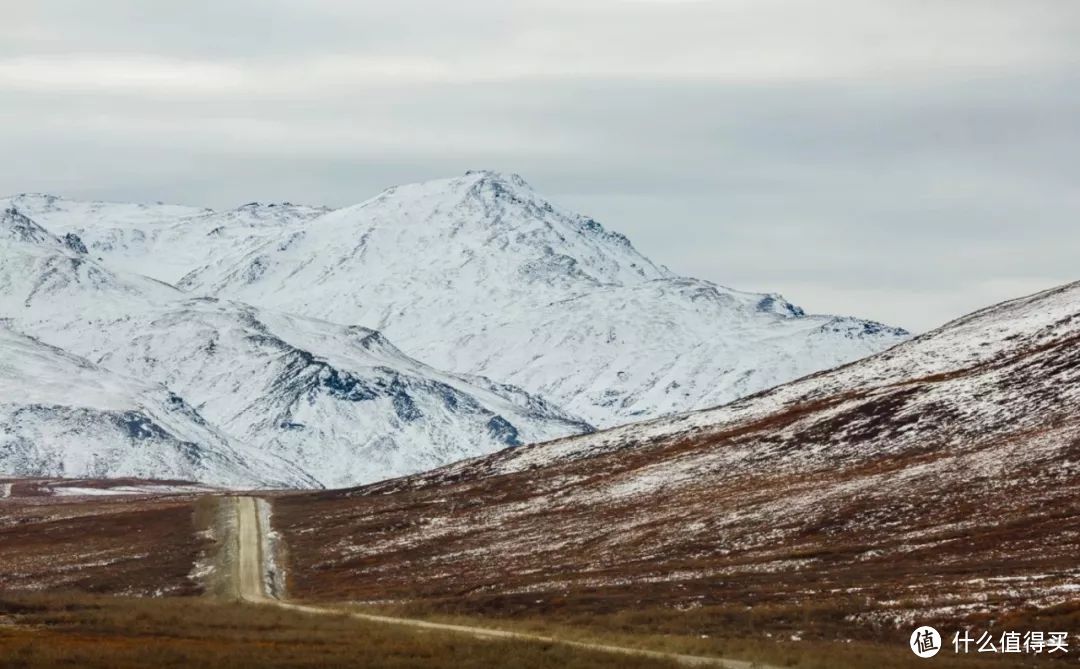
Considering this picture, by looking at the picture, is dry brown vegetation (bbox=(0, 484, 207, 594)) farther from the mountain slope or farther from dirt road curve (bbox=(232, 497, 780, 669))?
the mountain slope

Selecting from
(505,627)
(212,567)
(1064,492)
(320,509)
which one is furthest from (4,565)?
(1064,492)

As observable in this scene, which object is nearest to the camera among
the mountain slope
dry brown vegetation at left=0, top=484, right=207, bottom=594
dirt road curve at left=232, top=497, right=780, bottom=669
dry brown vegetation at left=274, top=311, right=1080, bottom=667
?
dirt road curve at left=232, top=497, right=780, bottom=669

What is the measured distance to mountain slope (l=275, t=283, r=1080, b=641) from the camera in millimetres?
78375

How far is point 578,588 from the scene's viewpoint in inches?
3524

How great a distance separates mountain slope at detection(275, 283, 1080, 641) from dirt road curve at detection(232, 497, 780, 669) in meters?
3.41

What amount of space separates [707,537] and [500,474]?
63627 millimetres

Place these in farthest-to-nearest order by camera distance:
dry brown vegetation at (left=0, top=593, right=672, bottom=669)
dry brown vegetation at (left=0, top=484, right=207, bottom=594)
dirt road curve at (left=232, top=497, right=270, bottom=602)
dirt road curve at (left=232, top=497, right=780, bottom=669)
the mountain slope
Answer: dry brown vegetation at (left=0, top=484, right=207, bottom=594), dirt road curve at (left=232, top=497, right=270, bottom=602), the mountain slope, dirt road curve at (left=232, top=497, right=780, bottom=669), dry brown vegetation at (left=0, top=593, right=672, bottom=669)

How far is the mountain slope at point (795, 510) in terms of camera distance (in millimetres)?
78375

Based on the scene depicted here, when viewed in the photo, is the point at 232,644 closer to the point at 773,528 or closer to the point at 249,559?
the point at 773,528

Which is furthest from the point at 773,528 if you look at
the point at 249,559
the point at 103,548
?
the point at 103,548

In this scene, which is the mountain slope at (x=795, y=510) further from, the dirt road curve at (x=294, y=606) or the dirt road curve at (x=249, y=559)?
the dirt road curve at (x=294, y=606)

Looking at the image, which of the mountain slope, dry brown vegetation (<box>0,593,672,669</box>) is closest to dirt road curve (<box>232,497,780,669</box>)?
dry brown vegetation (<box>0,593,672,669</box>)

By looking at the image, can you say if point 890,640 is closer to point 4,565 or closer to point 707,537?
point 707,537

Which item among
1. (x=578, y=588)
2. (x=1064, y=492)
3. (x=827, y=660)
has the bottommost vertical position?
(x=827, y=660)
